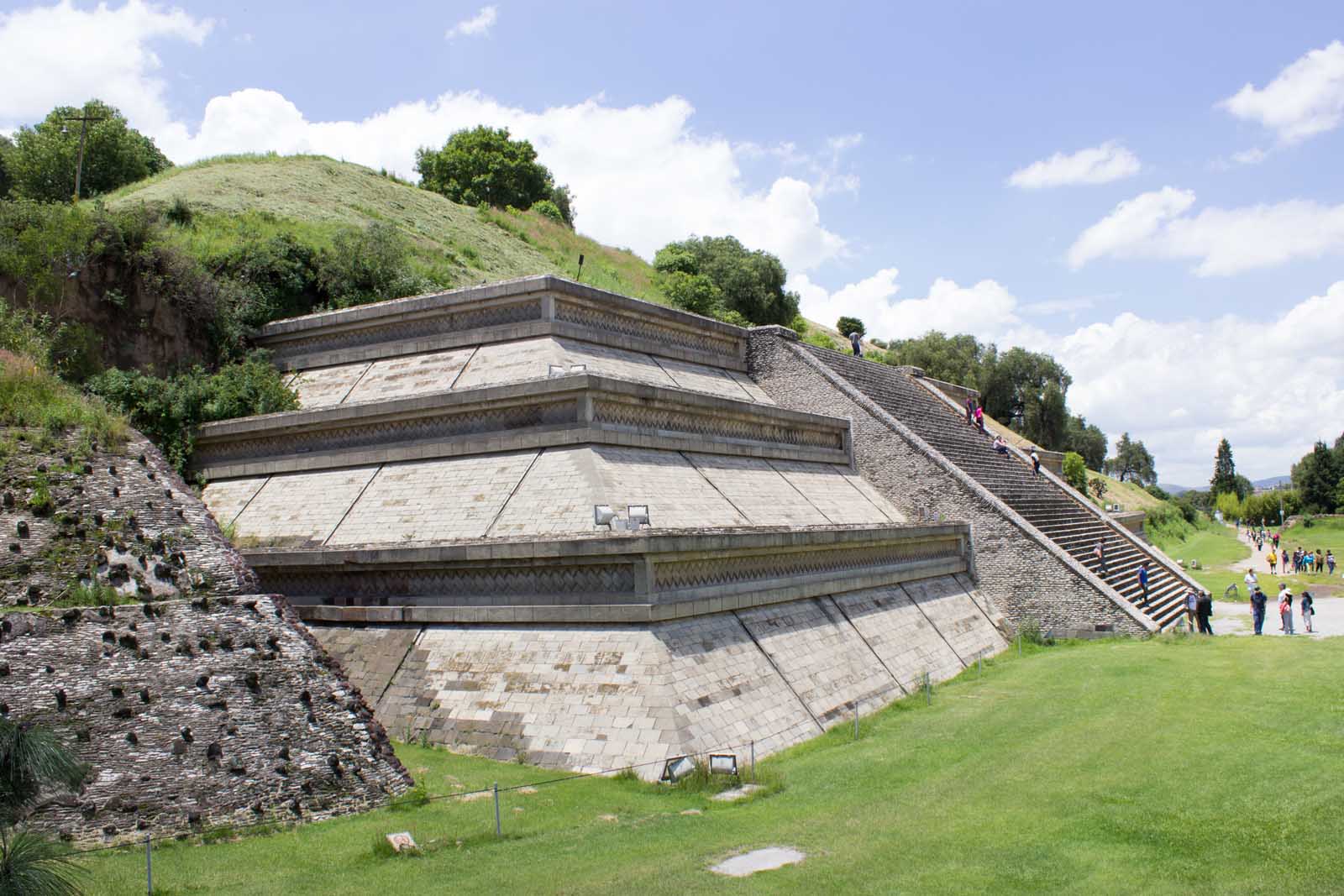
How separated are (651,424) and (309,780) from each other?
8441 millimetres

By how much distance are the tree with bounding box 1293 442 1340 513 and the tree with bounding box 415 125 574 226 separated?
6689cm

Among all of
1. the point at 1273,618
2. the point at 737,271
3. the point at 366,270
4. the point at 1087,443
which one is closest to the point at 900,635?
the point at 1273,618

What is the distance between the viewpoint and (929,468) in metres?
22.2

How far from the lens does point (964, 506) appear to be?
2170 centimetres

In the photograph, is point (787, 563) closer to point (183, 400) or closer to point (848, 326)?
point (183, 400)

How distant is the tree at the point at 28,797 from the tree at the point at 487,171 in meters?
50.3

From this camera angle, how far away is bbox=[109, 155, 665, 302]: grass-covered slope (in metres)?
25.2

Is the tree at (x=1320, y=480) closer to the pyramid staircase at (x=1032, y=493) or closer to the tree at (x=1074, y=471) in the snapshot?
the tree at (x=1074, y=471)

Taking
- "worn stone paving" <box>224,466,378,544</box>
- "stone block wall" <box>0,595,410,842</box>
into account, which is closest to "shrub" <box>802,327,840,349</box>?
"worn stone paving" <box>224,466,378,544</box>

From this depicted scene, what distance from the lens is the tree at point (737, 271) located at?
157 feet

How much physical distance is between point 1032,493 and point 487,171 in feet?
127

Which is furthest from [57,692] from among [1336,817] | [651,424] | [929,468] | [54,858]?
[929,468]

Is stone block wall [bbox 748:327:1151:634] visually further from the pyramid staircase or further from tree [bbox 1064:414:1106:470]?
tree [bbox 1064:414:1106:470]

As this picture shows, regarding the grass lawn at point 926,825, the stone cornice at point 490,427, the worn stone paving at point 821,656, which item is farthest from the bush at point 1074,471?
the grass lawn at point 926,825
